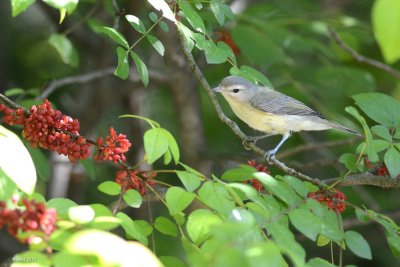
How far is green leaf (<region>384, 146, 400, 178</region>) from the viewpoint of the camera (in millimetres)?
3225

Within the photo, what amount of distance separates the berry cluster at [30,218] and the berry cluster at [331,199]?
1571 millimetres

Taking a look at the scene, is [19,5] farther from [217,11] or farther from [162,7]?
[217,11]

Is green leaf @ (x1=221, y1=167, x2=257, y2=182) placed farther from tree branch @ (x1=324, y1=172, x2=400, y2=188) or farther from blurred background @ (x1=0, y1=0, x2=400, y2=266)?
blurred background @ (x1=0, y1=0, x2=400, y2=266)

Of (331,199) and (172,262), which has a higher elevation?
(172,262)

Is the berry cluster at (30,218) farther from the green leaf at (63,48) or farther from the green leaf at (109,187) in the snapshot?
the green leaf at (63,48)

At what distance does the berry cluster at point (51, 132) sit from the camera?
320 centimetres

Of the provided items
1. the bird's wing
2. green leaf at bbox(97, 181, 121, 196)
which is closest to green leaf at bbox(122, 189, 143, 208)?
green leaf at bbox(97, 181, 121, 196)

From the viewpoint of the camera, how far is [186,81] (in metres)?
6.34

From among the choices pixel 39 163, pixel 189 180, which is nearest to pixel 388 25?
pixel 189 180

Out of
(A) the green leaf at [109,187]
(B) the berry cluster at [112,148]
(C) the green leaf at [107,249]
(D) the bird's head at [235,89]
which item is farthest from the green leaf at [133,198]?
(D) the bird's head at [235,89]

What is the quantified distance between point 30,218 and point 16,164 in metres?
0.22

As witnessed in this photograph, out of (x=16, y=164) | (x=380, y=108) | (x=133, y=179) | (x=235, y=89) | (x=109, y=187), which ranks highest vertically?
(x=16, y=164)

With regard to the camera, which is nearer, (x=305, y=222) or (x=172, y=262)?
(x=305, y=222)

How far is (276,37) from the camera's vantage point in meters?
5.81
